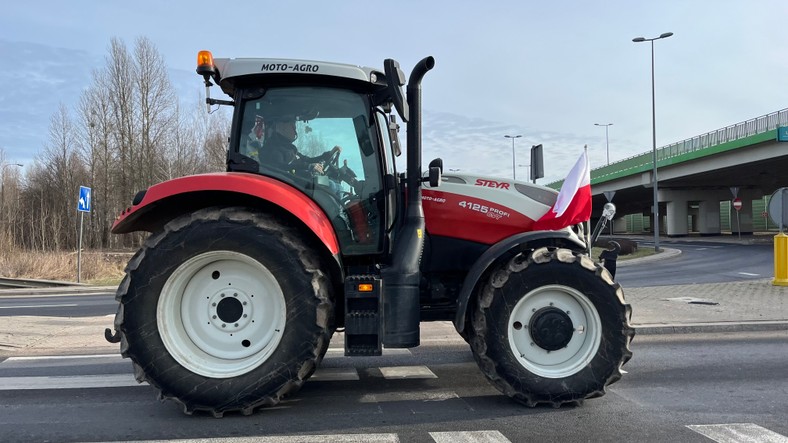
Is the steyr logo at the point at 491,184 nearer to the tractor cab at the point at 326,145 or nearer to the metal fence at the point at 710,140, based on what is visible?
the tractor cab at the point at 326,145

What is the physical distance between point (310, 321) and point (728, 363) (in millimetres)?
4406

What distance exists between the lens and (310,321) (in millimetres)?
3727

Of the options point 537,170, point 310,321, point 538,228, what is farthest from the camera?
point 537,170

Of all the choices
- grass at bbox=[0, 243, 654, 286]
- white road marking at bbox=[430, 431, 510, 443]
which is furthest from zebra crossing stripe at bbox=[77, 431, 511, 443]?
grass at bbox=[0, 243, 654, 286]

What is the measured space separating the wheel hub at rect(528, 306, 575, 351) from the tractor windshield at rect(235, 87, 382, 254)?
1358 millimetres

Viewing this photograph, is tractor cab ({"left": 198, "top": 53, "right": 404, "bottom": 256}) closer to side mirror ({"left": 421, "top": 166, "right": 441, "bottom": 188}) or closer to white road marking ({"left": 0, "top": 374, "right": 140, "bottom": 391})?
side mirror ({"left": 421, "top": 166, "right": 441, "bottom": 188})

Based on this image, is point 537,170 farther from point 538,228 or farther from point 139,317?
point 139,317

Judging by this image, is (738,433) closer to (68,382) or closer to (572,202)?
(572,202)

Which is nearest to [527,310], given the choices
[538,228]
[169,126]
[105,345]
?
[538,228]

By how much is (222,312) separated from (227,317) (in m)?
0.05

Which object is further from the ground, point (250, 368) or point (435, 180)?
point (435, 180)

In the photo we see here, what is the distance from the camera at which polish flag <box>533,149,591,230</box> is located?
4266mm

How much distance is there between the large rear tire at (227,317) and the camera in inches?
146

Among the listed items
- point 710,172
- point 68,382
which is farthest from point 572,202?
point 710,172
